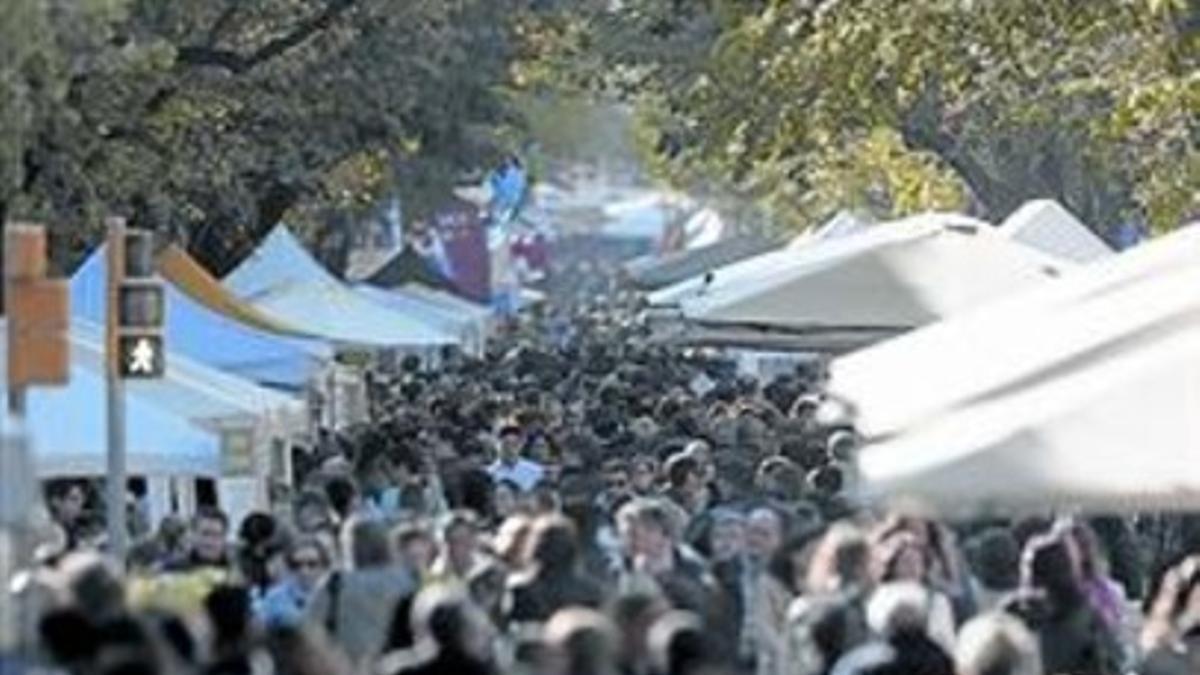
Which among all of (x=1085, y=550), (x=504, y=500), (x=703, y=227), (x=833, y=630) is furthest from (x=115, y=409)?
(x=703, y=227)

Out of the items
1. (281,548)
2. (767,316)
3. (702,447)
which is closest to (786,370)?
(767,316)

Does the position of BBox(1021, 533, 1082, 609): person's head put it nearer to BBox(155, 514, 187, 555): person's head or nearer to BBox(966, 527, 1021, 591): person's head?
BBox(966, 527, 1021, 591): person's head

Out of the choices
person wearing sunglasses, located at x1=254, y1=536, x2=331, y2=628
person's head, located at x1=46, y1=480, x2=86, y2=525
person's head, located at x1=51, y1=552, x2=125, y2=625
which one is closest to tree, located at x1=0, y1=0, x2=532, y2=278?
person's head, located at x1=46, y1=480, x2=86, y2=525

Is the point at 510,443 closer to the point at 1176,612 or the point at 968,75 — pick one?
the point at 968,75

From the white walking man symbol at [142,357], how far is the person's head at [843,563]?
502 centimetres

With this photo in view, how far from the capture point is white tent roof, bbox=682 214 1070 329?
30.2 meters

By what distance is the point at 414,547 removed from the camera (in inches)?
713

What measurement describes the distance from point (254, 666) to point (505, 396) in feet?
94.8

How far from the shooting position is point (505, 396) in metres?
43.2

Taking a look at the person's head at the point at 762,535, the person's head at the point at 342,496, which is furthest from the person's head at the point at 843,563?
the person's head at the point at 342,496

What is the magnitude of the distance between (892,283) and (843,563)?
1390cm

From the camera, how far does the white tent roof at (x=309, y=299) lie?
128 ft

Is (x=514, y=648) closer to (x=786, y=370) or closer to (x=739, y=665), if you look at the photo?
(x=739, y=665)

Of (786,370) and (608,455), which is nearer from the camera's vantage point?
(608,455)
